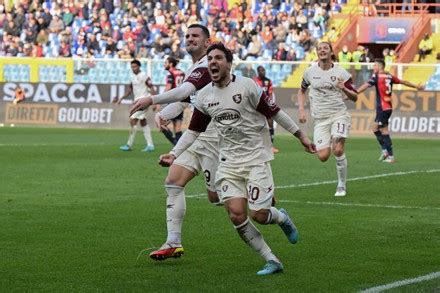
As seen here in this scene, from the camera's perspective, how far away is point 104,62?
4216 centimetres

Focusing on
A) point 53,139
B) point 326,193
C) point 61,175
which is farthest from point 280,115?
point 53,139

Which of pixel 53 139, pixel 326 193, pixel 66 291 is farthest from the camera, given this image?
pixel 53 139

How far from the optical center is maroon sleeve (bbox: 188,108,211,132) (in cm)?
1136

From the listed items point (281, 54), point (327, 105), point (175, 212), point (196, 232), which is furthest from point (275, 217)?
point (281, 54)

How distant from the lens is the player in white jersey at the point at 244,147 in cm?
1102

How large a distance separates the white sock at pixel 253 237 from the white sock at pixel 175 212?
3.96ft

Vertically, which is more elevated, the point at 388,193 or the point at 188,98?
the point at 188,98

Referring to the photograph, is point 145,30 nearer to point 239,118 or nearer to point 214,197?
point 214,197

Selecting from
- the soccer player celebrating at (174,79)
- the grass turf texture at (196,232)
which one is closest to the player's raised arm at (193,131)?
the grass turf texture at (196,232)

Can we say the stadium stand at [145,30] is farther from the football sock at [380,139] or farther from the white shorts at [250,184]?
the white shorts at [250,184]

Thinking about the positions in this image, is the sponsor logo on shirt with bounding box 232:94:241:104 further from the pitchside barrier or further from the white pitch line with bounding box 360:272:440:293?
the pitchside barrier

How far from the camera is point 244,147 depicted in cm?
1120

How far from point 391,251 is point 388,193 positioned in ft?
22.0

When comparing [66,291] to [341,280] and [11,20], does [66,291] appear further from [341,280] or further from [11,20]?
[11,20]
